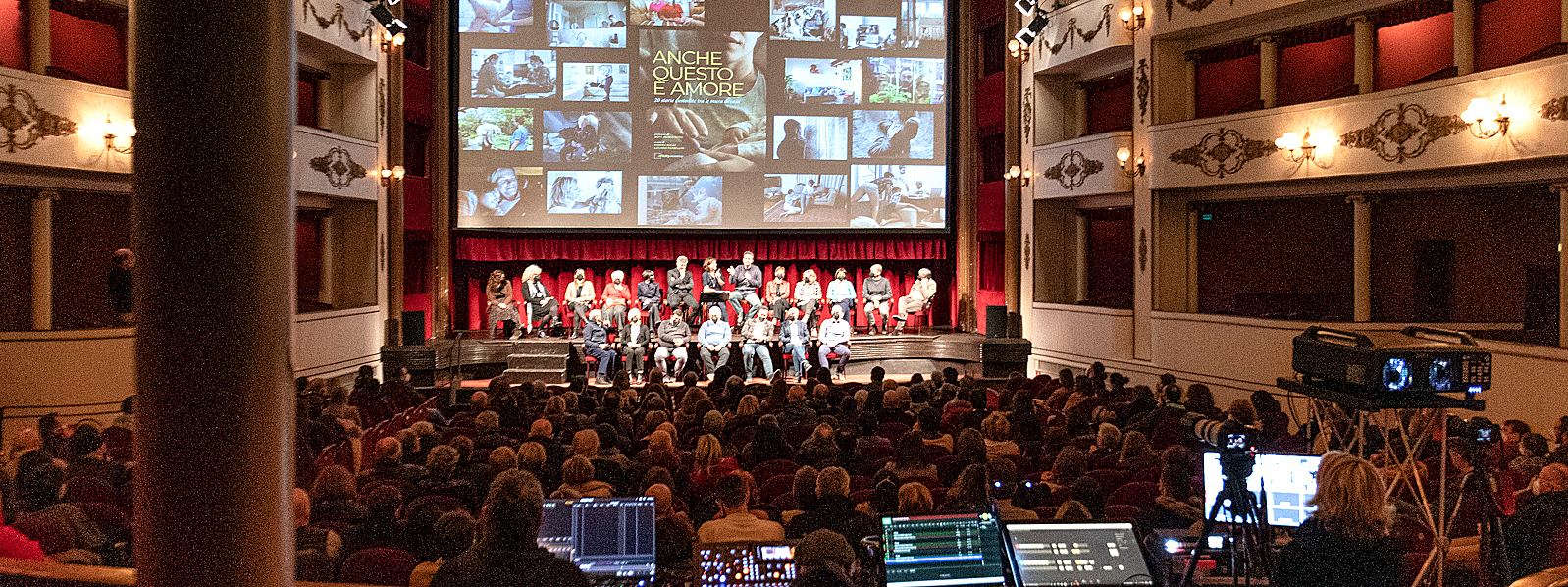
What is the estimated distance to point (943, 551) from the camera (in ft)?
11.9

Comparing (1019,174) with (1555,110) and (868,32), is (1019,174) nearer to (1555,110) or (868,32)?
(868,32)

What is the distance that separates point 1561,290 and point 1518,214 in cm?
338

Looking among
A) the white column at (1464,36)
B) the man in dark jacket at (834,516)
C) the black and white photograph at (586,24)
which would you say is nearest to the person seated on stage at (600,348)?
the black and white photograph at (586,24)

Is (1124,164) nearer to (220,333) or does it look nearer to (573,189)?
(573,189)

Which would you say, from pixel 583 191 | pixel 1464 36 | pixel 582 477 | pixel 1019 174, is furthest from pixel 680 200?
pixel 582 477

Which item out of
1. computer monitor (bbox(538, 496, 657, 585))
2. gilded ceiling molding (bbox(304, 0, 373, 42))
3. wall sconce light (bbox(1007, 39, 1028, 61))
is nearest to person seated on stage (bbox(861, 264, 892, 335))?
wall sconce light (bbox(1007, 39, 1028, 61))

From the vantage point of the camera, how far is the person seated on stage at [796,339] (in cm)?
1634

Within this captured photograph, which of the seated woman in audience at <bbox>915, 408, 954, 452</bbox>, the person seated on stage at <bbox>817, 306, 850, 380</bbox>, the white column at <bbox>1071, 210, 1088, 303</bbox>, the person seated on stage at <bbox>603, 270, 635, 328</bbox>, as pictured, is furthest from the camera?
the white column at <bbox>1071, 210, 1088, 303</bbox>

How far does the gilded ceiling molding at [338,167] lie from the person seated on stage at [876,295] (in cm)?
824

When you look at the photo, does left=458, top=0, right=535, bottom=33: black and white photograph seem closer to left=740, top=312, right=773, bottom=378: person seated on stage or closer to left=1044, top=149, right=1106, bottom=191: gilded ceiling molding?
left=740, top=312, right=773, bottom=378: person seated on stage

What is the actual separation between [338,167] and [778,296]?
691 cm

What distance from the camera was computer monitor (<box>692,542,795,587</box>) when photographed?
3.54 meters

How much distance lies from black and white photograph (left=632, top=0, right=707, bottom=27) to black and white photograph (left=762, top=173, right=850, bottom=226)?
292 cm

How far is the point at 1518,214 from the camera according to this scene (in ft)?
44.2
